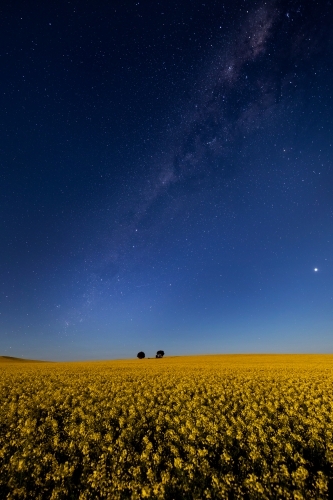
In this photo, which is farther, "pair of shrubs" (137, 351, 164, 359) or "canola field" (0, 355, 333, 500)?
"pair of shrubs" (137, 351, 164, 359)

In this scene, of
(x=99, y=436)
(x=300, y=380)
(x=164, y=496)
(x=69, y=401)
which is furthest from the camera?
(x=300, y=380)

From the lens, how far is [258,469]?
7664 mm

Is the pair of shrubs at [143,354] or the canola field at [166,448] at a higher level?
the canola field at [166,448]

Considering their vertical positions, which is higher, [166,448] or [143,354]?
[166,448]

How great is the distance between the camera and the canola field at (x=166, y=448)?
21.7ft

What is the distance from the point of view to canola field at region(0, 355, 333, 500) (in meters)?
6.60

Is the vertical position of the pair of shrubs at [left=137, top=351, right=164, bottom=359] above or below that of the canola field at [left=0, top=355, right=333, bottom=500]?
below

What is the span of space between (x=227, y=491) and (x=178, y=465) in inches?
52.8

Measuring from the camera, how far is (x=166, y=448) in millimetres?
8773

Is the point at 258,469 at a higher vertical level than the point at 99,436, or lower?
lower

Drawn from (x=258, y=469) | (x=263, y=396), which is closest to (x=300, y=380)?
(x=263, y=396)

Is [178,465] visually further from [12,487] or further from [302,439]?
[302,439]

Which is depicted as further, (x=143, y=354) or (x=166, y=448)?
(x=143, y=354)

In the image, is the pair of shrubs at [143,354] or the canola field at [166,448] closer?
the canola field at [166,448]
